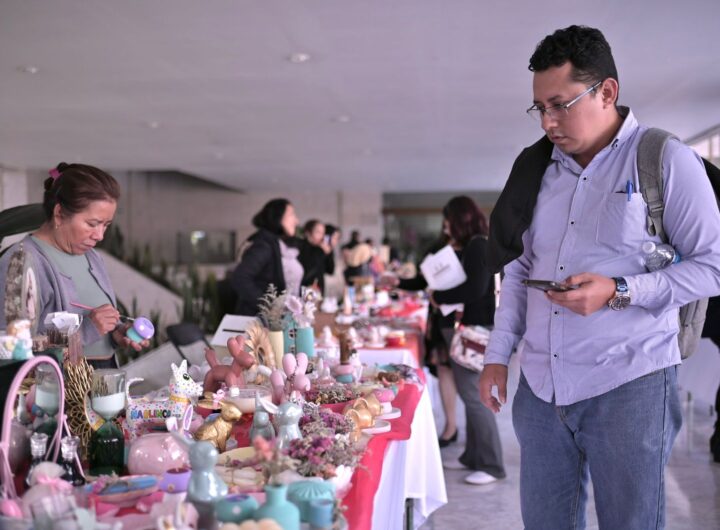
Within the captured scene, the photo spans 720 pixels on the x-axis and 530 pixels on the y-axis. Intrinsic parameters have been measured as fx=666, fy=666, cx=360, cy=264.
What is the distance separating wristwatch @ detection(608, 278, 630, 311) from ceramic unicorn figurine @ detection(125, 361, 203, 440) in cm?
105

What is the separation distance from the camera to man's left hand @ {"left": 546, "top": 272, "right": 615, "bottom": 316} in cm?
137

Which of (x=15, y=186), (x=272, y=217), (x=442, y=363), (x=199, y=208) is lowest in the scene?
(x=442, y=363)

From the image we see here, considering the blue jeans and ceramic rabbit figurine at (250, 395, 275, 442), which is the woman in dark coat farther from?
the blue jeans

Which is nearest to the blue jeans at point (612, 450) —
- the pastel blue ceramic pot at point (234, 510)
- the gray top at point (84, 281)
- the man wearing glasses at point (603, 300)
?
the man wearing glasses at point (603, 300)

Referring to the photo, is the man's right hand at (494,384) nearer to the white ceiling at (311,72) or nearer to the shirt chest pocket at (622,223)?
the shirt chest pocket at (622,223)

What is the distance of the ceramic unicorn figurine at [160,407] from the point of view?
1.71 metres

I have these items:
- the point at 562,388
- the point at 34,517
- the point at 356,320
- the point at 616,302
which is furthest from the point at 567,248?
the point at 356,320

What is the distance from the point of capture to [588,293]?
1.36 metres

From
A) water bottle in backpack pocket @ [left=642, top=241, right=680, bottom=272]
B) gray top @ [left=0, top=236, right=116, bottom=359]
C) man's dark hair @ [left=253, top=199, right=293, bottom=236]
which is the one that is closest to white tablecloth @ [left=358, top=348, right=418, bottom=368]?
man's dark hair @ [left=253, top=199, right=293, bottom=236]

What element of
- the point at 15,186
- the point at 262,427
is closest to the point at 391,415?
the point at 262,427

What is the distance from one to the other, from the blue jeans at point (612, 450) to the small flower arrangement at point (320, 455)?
48cm

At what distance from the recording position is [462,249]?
13.3 ft

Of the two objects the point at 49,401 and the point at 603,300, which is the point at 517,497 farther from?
the point at 49,401

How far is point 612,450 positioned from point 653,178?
0.60m
